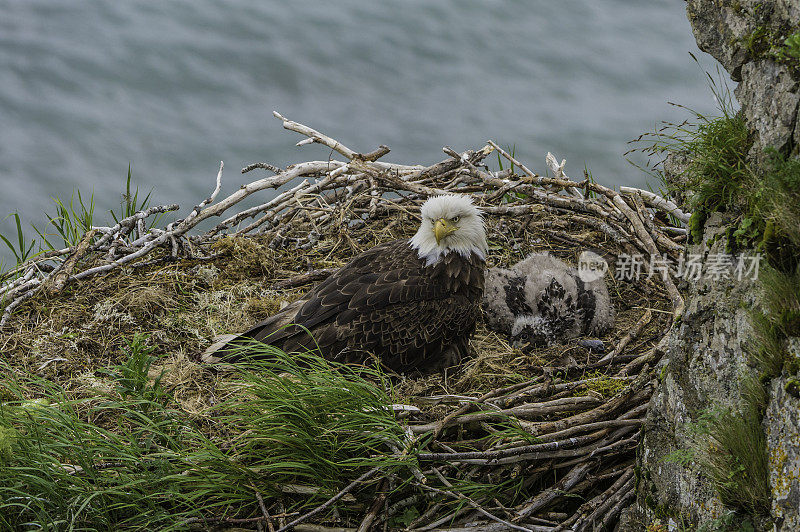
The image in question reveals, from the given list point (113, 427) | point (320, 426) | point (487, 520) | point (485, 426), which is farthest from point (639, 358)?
point (113, 427)

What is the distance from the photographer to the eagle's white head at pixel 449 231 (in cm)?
481

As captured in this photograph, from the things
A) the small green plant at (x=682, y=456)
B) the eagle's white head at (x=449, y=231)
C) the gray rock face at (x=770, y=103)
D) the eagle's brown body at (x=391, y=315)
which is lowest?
the small green plant at (x=682, y=456)

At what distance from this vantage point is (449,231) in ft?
15.7

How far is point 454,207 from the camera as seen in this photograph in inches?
192

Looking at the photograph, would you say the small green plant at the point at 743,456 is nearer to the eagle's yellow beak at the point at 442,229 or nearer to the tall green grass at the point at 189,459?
the tall green grass at the point at 189,459

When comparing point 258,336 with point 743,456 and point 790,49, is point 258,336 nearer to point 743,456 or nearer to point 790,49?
point 743,456

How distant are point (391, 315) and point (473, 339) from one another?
30.4 inches

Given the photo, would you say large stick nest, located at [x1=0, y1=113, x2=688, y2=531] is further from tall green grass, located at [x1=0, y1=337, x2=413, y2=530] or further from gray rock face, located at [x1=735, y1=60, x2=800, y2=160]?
gray rock face, located at [x1=735, y1=60, x2=800, y2=160]

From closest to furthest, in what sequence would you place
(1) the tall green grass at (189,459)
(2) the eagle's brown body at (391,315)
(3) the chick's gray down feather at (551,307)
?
1. (1) the tall green grass at (189,459)
2. (2) the eagle's brown body at (391,315)
3. (3) the chick's gray down feather at (551,307)

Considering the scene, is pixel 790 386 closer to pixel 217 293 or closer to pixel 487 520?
pixel 487 520

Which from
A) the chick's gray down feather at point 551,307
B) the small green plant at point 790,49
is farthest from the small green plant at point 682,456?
the chick's gray down feather at point 551,307

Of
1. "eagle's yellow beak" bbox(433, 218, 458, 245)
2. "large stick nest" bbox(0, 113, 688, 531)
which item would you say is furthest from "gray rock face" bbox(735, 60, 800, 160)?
"eagle's yellow beak" bbox(433, 218, 458, 245)

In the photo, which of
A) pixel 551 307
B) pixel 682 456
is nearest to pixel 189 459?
pixel 682 456

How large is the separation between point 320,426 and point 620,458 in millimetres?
1412
